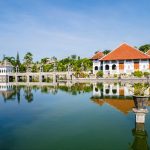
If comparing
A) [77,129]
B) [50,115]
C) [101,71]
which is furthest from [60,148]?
[101,71]

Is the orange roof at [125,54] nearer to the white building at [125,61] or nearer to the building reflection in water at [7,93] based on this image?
the white building at [125,61]

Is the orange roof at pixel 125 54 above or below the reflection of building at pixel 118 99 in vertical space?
above

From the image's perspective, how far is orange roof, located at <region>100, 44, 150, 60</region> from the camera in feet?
136

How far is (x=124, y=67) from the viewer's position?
139 ft

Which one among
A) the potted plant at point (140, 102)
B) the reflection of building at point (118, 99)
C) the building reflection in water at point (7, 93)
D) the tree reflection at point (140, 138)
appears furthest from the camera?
the building reflection in water at point (7, 93)

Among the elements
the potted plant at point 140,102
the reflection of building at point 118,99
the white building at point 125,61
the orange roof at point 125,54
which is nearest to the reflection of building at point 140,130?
the potted plant at point 140,102

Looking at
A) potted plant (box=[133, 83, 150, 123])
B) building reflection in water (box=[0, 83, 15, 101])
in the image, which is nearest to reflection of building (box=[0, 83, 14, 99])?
building reflection in water (box=[0, 83, 15, 101])

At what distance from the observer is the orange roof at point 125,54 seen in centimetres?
4153

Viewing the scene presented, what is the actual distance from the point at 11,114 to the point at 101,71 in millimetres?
30245

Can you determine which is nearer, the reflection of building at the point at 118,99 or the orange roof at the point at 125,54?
the reflection of building at the point at 118,99

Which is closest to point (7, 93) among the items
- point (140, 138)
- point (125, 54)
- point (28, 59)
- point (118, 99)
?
point (118, 99)

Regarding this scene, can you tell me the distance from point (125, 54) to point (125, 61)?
1.29 m

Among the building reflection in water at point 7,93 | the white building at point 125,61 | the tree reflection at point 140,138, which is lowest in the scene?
the tree reflection at point 140,138

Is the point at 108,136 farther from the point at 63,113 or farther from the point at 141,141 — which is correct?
the point at 63,113
